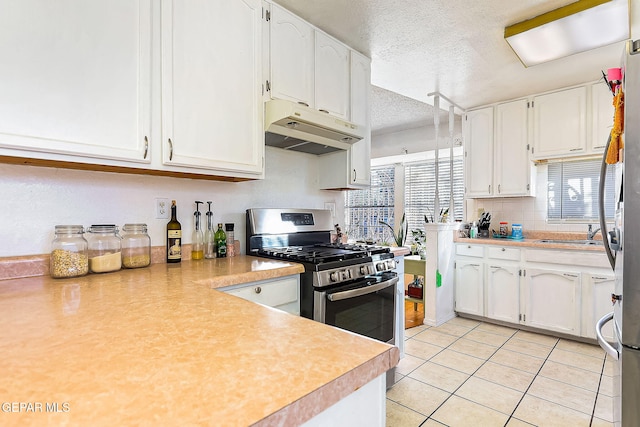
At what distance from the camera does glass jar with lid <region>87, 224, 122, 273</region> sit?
143 centimetres

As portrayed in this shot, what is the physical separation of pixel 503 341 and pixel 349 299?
6.36ft

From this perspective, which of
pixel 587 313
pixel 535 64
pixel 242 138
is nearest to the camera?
pixel 242 138

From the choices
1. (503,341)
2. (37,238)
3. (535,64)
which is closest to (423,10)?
(535,64)

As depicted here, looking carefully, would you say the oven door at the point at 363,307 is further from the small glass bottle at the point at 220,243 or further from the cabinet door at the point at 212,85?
the cabinet door at the point at 212,85

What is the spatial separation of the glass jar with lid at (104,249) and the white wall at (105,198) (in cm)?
13

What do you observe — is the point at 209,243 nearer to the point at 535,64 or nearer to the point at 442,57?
the point at 442,57

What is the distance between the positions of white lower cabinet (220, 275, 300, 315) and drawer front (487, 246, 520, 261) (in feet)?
7.98

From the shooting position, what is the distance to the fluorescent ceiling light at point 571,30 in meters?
1.90

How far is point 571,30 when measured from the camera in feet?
6.84

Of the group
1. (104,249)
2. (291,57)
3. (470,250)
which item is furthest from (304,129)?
(470,250)

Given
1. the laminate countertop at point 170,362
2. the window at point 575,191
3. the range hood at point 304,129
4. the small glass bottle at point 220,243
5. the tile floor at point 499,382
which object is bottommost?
the tile floor at point 499,382

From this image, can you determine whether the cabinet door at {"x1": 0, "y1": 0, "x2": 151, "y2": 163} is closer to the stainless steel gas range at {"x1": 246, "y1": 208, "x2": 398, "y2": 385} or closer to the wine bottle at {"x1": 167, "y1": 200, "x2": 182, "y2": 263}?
the wine bottle at {"x1": 167, "y1": 200, "x2": 182, "y2": 263}

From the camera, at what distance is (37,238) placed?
4.71ft

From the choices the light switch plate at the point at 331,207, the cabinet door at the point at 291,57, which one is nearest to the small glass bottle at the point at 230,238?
the cabinet door at the point at 291,57
